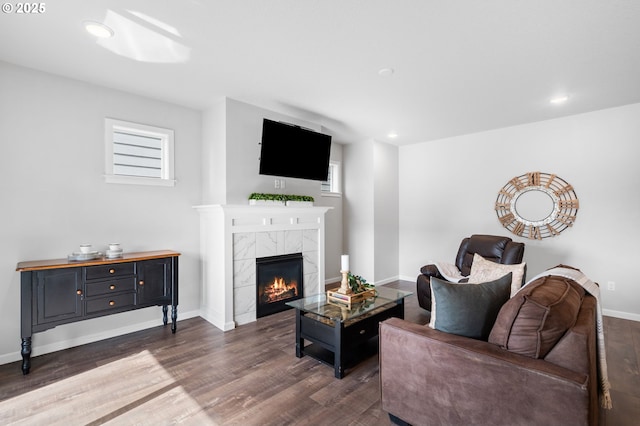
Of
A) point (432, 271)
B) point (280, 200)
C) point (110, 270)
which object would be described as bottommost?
point (432, 271)

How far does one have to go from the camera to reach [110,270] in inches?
113

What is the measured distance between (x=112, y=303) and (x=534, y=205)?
5369 millimetres

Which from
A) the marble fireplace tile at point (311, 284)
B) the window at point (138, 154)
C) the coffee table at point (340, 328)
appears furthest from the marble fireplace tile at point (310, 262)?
the window at point (138, 154)

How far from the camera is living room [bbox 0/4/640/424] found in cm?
284

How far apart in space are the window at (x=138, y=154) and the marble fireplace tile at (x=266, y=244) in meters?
1.25

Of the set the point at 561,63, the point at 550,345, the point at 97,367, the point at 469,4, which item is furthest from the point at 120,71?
the point at 561,63

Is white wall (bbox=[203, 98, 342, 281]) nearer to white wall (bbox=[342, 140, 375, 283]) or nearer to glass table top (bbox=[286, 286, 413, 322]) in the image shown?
glass table top (bbox=[286, 286, 413, 322])

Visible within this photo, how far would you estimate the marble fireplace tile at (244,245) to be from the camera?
354 cm

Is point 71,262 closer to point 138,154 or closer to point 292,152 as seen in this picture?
point 138,154

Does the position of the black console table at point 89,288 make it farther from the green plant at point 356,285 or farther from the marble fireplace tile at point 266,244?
the green plant at point 356,285

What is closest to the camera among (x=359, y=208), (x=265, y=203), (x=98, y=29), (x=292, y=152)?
(x=98, y=29)

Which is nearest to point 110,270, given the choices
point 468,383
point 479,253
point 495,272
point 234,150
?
point 234,150

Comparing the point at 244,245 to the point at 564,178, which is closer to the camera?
the point at 244,245

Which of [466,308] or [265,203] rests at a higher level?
[265,203]
